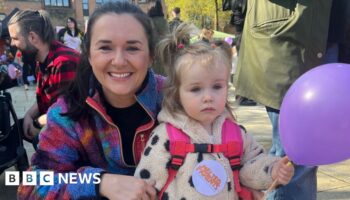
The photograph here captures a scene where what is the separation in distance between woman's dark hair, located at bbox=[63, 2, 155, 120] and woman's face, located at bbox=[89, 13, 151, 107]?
1.4 inches

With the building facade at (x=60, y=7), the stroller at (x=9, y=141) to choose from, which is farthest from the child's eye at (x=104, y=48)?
the building facade at (x=60, y=7)

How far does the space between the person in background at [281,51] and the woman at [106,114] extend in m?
0.65

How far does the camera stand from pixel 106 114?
5.96ft

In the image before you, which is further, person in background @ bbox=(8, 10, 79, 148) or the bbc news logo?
person in background @ bbox=(8, 10, 79, 148)

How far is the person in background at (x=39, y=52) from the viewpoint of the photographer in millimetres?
3027

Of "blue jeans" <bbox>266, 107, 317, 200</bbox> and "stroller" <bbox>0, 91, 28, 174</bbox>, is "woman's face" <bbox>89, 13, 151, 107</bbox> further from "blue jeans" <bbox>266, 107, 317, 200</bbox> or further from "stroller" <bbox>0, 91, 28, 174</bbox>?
"stroller" <bbox>0, 91, 28, 174</bbox>

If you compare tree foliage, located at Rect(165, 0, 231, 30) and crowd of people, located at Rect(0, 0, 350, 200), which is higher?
crowd of people, located at Rect(0, 0, 350, 200)

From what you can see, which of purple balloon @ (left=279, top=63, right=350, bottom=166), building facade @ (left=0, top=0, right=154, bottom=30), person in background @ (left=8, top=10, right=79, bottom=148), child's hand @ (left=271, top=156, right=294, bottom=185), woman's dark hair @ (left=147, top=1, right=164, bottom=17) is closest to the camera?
purple balloon @ (left=279, top=63, right=350, bottom=166)

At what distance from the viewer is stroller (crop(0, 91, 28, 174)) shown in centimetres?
323

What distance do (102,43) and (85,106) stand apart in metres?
0.28

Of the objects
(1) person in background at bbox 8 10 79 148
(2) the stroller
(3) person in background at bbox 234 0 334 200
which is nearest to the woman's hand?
(3) person in background at bbox 234 0 334 200

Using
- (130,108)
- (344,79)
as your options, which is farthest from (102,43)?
(344,79)

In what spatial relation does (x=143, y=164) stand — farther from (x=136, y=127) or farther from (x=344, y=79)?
(x=344, y=79)

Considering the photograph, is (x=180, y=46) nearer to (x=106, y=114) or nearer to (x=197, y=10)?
(x=106, y=114)
